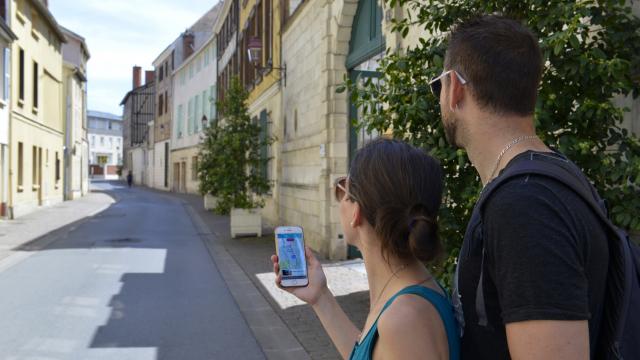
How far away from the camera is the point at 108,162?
96812 mm

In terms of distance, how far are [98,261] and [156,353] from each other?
6.13 meters

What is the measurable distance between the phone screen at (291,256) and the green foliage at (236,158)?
45.6 feet

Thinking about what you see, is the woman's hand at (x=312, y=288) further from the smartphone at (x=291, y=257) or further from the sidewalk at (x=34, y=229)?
the sidewalk at (x=34, y=229)

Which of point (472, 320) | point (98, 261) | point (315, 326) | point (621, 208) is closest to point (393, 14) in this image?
point (315, 326)

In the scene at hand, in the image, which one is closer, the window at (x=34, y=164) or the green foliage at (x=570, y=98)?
the green foliage at (x=570, y=98)

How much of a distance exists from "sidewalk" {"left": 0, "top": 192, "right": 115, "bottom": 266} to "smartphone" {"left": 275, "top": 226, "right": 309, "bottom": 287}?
1034 cm

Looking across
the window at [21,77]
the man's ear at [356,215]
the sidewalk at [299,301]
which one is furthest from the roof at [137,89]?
the man's ear at [356,215]

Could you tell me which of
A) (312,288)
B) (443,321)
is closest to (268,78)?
(312,288)

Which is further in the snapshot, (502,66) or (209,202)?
(209,202)

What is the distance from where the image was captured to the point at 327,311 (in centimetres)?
199

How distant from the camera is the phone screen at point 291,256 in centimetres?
203

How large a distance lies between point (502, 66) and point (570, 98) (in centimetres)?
245

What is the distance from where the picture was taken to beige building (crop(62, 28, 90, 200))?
32594 mm

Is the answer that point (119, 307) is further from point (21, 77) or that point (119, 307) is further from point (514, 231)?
point (21, 77)
